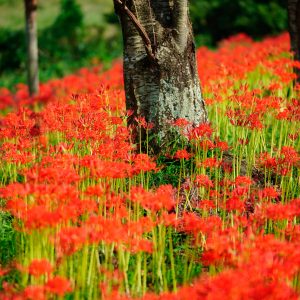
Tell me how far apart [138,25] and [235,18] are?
14.1m

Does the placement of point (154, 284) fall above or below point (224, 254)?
below

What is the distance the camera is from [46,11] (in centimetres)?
3183

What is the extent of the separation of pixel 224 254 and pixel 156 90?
326 centimetres

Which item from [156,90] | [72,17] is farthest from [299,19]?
[72,17]

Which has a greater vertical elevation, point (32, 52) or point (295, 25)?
point (295, 25)

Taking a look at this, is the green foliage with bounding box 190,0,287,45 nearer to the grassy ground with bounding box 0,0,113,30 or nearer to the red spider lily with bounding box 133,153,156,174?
the grassy ground with bounding box 0,0,113,30

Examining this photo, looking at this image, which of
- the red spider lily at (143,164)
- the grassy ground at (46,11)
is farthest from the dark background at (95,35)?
the red spider lily at (143,164)

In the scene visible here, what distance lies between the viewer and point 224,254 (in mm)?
3795

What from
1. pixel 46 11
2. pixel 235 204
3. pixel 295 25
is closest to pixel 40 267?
pixel 235 204

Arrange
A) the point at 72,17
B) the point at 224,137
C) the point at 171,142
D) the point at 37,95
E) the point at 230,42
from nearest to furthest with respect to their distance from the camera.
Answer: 1. the point at 171,142
2. the point at 224,137
3. the point at 37,95
4. the point at 230,42
5. the point at 72,17

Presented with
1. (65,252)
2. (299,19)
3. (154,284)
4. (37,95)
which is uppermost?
(299,19)

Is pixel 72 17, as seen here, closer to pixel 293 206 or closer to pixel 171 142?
pixel 171 142

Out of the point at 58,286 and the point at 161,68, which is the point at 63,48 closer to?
the point at 161,68

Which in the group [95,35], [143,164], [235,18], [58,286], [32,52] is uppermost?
[235,18]
